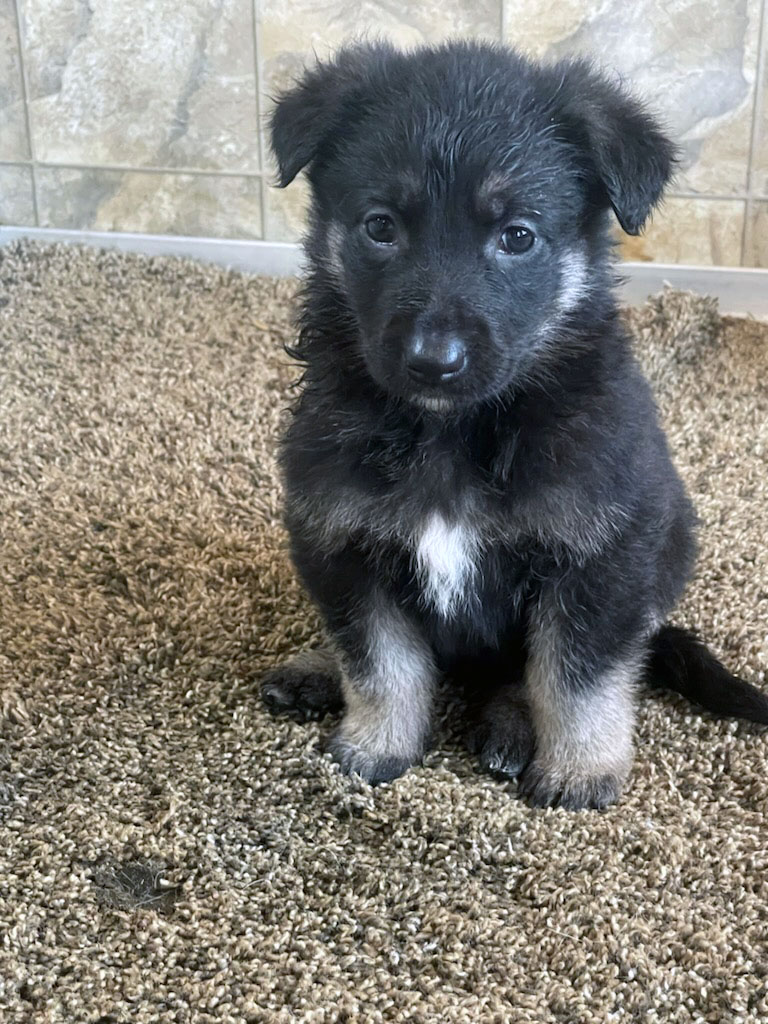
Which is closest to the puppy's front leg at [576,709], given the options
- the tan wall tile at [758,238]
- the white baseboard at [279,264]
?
the white baseboard at [279,264]

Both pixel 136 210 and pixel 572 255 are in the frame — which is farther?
pixel 136 210

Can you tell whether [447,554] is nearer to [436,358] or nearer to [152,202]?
[436,358]

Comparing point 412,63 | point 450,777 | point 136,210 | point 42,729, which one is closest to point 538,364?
point 412,63

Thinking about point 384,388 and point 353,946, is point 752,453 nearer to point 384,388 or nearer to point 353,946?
point 384,388

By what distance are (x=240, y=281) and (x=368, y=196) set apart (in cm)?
283

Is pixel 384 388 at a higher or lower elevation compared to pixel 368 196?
lower

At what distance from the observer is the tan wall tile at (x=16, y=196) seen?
529cm


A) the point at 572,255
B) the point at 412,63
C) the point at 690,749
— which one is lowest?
the point at 690,749

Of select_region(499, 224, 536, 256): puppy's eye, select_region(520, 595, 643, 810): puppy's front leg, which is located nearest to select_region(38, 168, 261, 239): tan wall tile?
select_region(499, 224, 536, 256): puppy's eye

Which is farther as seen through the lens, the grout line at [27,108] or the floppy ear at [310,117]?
the grout line at [27,108]

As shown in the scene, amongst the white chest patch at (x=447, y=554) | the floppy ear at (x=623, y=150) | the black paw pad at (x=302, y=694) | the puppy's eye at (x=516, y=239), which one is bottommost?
the black paw pad at (x=302, y=694)

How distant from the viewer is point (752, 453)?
3594mm

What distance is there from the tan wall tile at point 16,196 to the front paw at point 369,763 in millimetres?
3908

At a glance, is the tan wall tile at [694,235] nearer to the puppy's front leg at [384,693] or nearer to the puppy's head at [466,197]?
the puppy's head at [466,197]
